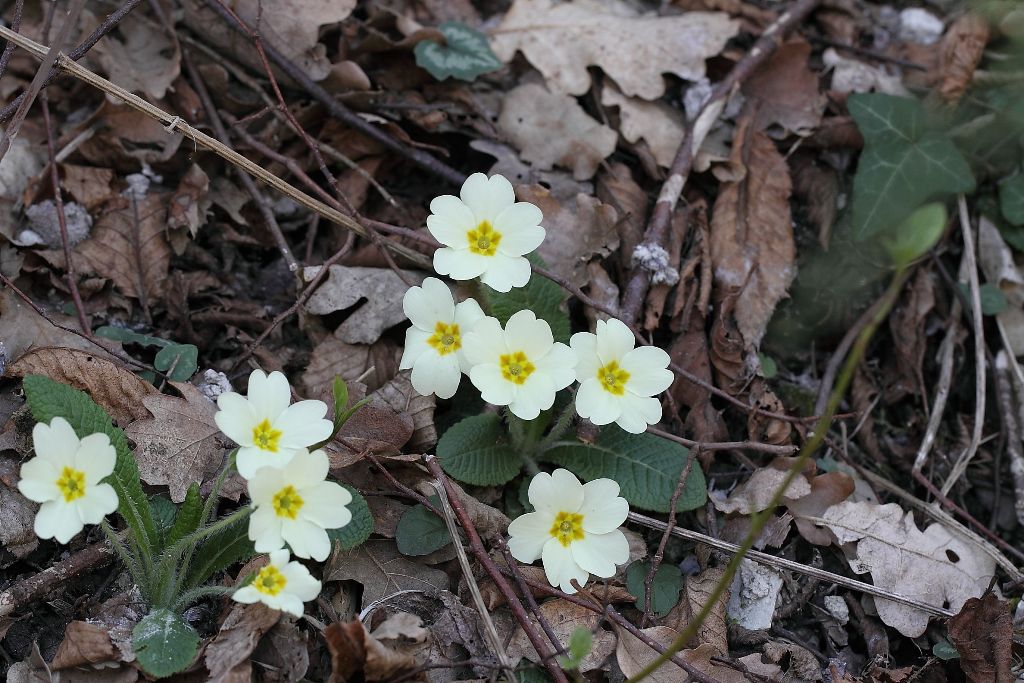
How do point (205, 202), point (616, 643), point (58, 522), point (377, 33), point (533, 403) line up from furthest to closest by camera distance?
point (377, 33) → point (205, 202) → point (616, 643) → point (533, 403) → point (58, 522)

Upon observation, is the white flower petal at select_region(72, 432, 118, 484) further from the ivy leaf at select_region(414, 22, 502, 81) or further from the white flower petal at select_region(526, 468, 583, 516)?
the ivy leaf at select_region(414, 22, 502, 81)

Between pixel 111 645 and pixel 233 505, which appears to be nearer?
pixel 111 645

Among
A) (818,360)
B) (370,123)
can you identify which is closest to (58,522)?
(370,123)

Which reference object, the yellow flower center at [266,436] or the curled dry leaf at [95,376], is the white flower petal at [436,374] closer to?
the yellow flower center at [266,436]

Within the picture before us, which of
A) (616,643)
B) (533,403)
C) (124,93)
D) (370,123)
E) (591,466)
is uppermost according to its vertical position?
(124,93)

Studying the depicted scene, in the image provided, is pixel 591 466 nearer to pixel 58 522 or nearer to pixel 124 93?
pixel 58 522

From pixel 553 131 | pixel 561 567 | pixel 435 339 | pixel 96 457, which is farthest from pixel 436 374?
pixel 553 131
